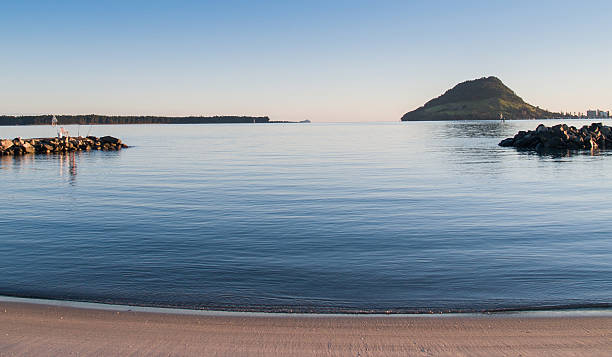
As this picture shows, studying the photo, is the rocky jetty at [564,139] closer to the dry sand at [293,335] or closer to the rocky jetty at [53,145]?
the rocky jetty at [53,145]

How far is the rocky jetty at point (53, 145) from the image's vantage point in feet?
189

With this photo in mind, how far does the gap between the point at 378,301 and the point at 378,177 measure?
21396mm

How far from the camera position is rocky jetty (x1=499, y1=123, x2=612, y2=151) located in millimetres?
59688

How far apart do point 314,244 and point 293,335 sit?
6.46 metres

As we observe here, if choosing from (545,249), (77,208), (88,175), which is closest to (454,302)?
(545,249)

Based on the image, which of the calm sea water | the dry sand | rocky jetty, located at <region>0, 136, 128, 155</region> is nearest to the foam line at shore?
the dry sand

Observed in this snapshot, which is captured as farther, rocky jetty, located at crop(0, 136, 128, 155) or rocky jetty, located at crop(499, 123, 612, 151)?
rocky jetty, located at crop(499, 123, 612, 151)

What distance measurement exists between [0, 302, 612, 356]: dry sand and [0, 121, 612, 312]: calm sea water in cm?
91

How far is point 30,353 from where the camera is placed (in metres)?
6.26

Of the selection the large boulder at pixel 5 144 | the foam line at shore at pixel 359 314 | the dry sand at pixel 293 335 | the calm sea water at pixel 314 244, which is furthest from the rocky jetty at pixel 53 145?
the dry sand at pixel 293 335

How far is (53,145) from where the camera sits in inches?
2502

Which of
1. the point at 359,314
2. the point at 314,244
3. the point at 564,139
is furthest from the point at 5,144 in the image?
the point at 564,139

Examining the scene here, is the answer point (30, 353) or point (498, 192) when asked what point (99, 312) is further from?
point (498, 192)

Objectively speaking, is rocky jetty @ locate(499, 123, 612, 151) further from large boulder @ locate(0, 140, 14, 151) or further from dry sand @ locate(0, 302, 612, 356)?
large boulder @ locate(0, 140, 14, 151)
